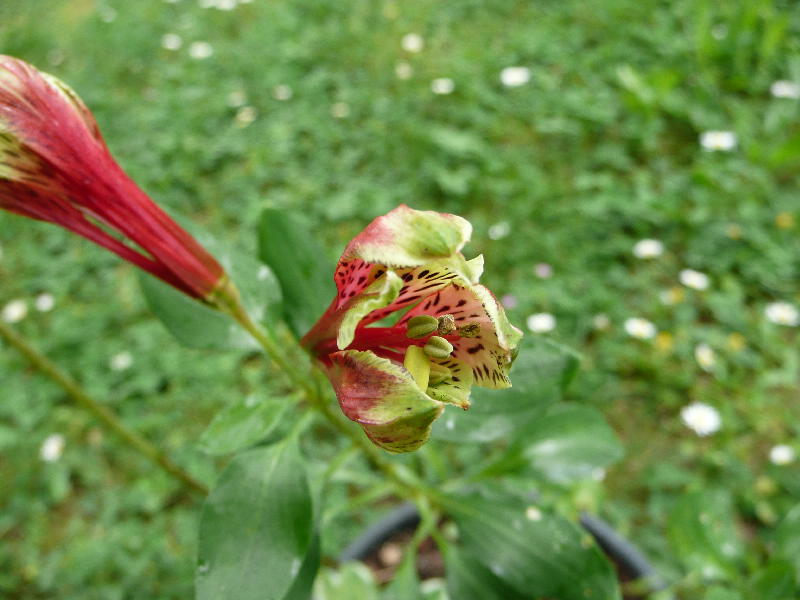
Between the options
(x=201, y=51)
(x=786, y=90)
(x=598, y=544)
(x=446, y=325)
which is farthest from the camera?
(x=201, y=51)

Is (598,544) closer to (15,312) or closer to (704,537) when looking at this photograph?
(704,537)

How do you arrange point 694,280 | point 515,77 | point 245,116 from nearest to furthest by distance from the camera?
point 694,280, point 515,77, point 245,116

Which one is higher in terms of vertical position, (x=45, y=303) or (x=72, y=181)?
(x=72, y=181)

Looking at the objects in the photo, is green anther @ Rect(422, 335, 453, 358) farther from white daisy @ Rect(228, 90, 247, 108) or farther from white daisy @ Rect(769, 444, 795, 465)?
white daisy @ Rect(228, 90, 247, 108)

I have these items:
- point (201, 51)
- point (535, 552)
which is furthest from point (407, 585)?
point (201, 51)

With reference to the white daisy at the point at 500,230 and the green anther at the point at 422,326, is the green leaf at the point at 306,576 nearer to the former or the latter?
the green anther at the point at 422,326

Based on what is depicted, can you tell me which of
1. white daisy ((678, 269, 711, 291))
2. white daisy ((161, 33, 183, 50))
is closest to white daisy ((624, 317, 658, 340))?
white daisy ((678, 269, 711, 291))

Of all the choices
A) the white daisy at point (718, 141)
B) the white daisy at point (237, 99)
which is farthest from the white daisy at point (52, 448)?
the white daisy at point (718, 141)
